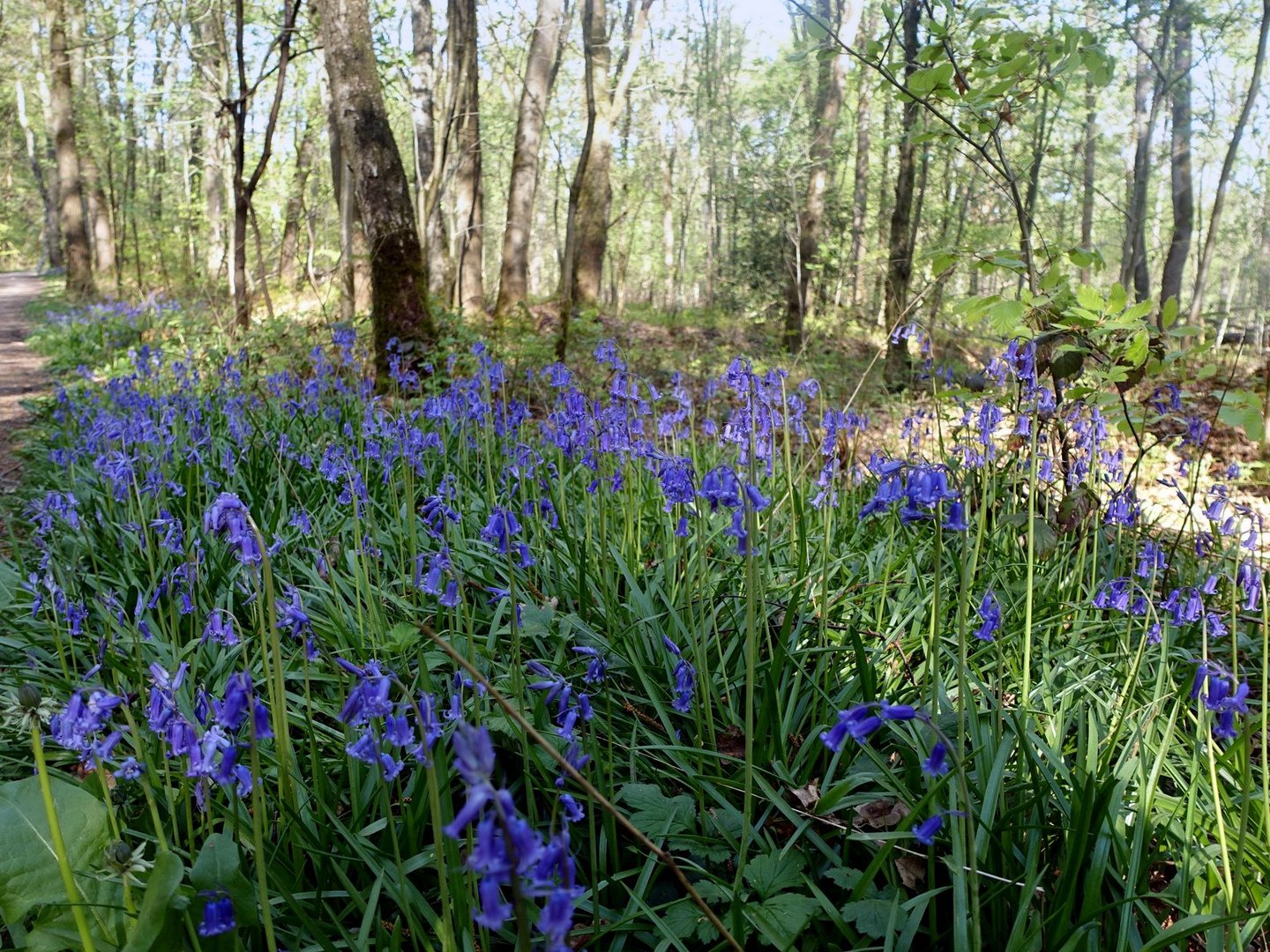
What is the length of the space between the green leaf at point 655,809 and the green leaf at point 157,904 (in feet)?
2.79

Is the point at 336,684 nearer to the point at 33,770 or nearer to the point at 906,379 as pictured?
the point at 33,770

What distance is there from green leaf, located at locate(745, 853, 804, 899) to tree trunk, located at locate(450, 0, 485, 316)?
797 centimetres

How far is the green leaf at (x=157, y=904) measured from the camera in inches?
53.3

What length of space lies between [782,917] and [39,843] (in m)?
1.37

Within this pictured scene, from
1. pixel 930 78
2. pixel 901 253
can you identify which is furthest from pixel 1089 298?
pixel 901 253

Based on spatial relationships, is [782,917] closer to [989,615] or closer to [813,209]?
[989,615]

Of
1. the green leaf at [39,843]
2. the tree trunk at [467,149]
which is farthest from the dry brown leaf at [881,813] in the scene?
the tree trunk at [467,149]

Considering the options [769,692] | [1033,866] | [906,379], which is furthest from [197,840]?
[906,379]

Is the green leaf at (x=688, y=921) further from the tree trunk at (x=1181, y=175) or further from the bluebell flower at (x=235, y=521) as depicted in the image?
the tree trunk at (x=1181, y=175)

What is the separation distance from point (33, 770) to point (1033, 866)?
2468 mm

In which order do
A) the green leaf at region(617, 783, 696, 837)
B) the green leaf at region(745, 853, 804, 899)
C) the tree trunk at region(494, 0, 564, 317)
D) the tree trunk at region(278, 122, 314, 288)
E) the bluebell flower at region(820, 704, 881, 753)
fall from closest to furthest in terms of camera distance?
the bluebell flower at region(820, 704, 881, 753), the green leaf at region(745, 853, 804, 899), the green leaf at region(617, 783, 696, 837), the tree trunk at region(494, 0, 564, 317), the tree trunk at region(278, 122, 314, 288)

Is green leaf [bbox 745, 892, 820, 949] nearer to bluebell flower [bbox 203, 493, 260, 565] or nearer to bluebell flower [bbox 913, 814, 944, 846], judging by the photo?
bluebell flower [bbox 913, 814, 944, 846]

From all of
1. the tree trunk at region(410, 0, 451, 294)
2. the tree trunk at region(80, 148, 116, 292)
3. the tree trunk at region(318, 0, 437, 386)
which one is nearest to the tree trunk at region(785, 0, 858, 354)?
the tree trunk at region(410, 0, 451, 294)

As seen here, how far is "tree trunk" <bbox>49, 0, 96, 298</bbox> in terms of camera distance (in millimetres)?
16609
